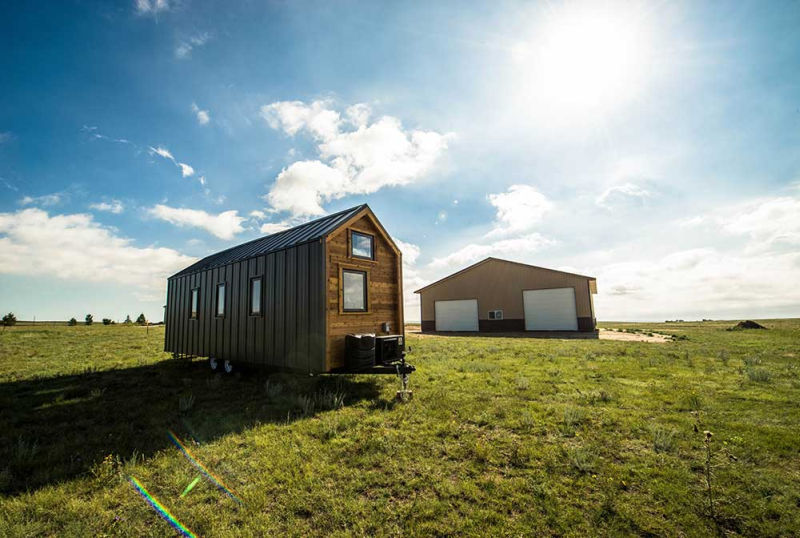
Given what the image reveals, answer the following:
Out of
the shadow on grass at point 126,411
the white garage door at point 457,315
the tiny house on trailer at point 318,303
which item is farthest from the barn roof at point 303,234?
the white garage door at point 457,315

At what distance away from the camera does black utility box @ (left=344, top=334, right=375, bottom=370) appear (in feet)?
30.2

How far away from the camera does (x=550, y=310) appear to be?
94.8ft

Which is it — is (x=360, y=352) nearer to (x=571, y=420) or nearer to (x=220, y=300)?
(x=571, y=420)

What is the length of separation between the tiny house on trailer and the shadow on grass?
1.01 meters

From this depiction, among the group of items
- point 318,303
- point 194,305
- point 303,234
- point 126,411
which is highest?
point 303,234

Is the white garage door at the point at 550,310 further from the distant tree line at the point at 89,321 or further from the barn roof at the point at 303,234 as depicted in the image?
the distant tree line at the point at 89,321

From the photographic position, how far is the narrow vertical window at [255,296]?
11.6 metres

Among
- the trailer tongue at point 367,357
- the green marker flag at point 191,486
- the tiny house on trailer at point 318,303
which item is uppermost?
the tiny house on trailer at point 318,303

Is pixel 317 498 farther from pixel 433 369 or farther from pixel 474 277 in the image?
pixel 474 277

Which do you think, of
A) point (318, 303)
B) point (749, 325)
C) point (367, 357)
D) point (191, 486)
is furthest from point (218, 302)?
point (749, 325)

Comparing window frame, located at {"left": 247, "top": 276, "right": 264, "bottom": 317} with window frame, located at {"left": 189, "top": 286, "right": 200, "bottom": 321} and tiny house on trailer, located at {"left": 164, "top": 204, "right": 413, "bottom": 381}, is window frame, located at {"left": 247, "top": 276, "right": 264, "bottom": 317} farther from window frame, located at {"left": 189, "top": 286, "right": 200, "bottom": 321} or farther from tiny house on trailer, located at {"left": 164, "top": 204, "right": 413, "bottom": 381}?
window frame, located at {"left": 189, "top": 286, "right": 200, "bottom": 321}

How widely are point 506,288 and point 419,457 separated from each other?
2734cm

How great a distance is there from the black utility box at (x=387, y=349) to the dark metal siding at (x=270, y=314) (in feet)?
5.44

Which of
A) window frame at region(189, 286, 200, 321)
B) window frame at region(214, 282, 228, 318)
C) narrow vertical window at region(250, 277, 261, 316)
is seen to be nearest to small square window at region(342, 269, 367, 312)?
narrow vertical window at region(250, 277, 261, 316)
